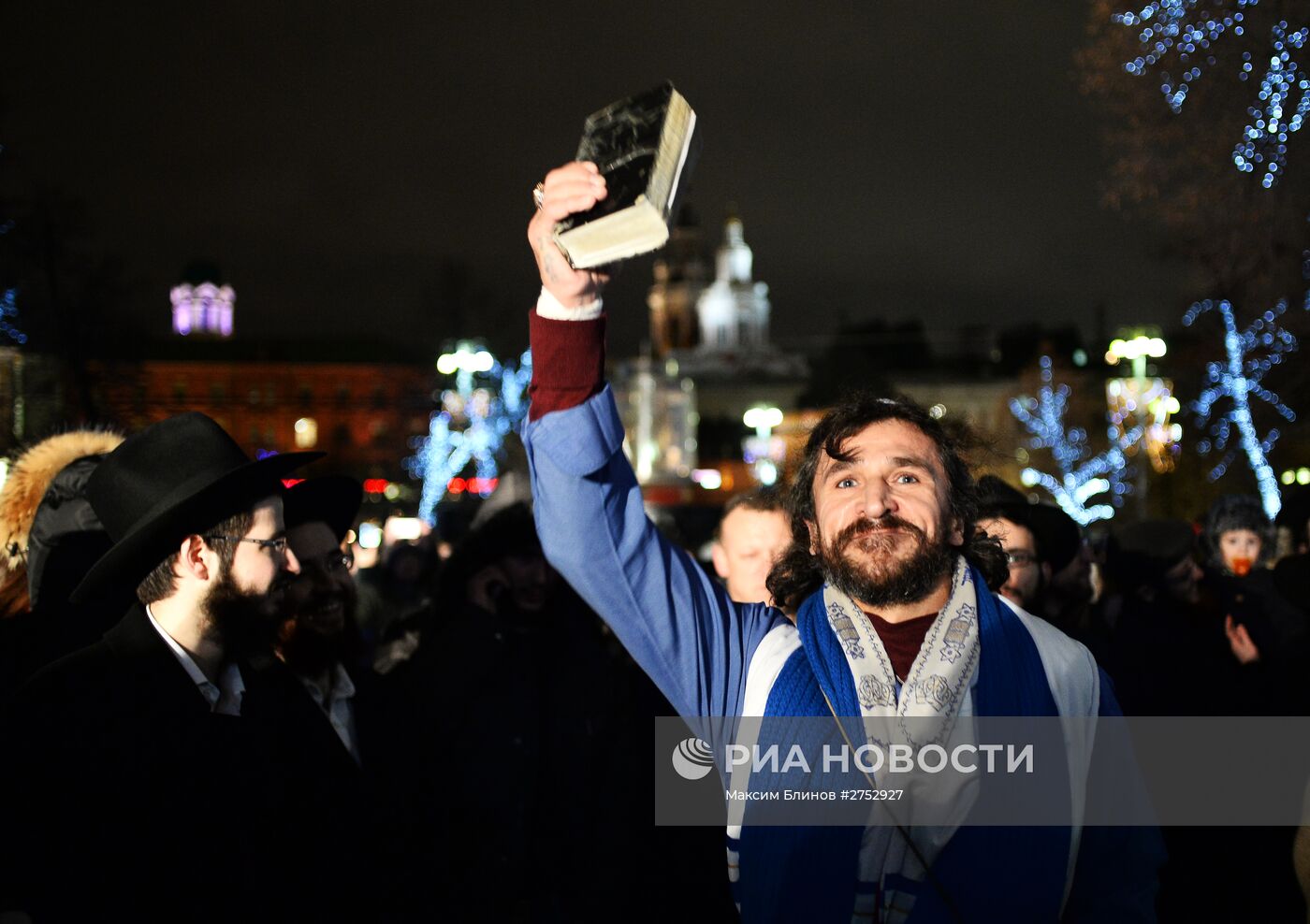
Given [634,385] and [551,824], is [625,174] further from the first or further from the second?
[634,385]

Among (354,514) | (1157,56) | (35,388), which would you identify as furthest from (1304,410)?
(354,514)

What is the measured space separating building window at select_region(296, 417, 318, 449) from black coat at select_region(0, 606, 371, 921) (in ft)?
307

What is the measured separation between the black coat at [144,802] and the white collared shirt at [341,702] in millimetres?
733

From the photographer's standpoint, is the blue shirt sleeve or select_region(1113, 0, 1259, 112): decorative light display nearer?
the blue shirt sleeve

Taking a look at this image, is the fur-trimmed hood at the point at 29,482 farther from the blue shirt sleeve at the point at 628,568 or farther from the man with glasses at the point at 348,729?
the blue shirt sleeve at the point at 628,568

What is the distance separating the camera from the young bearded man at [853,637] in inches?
101

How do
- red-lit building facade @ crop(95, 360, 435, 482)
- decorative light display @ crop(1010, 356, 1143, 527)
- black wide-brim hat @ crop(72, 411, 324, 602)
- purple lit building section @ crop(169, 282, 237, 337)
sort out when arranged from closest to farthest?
black wide-brim hat @ crop(72, 411, 324, 602) < decorative light display @ crop(1010, 356, 1143, 527) < red-lit building facade @ crop(95, 360, 435, 482) < purple lit building section @ crop(169, 282, 237, 337)

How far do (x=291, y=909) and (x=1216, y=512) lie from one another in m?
7.27

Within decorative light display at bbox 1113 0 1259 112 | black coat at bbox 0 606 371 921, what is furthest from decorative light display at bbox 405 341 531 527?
black coat at bbox 0 606 371 921

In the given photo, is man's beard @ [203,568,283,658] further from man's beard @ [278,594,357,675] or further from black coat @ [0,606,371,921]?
man's beard @ [278,594,357,675]

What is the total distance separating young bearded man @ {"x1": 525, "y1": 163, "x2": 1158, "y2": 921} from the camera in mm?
2576

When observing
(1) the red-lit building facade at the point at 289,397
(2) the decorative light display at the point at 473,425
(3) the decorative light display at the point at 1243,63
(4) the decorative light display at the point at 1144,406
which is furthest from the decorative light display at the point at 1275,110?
(1) the red-lit building facade at the point at 289,397

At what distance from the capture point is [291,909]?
334cm

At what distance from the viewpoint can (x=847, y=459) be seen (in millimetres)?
3139
